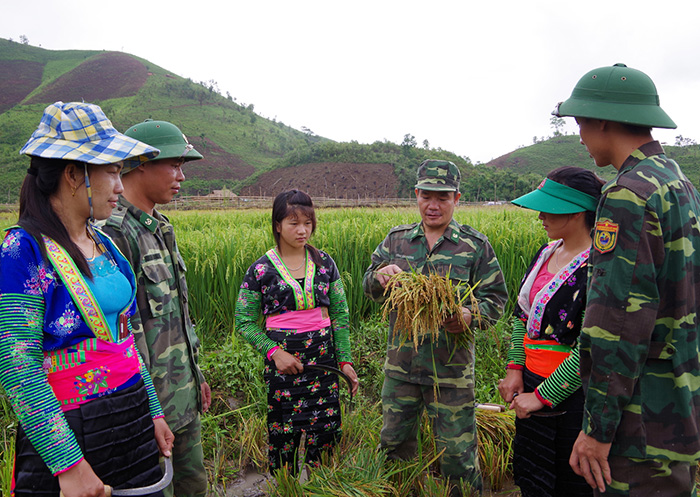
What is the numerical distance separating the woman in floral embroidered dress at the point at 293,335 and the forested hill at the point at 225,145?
3060 cm

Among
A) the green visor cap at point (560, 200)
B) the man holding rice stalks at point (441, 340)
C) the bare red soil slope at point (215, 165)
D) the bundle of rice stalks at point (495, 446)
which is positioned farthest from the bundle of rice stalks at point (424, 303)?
the bare red soil slope at point (215, 165)

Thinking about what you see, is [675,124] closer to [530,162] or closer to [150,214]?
Result: [150,214]

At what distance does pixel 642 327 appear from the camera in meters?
1.34

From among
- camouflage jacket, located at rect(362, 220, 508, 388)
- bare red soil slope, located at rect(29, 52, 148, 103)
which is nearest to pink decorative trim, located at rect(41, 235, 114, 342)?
camouflage jacket, located at rect(362, 220, 508, 388)

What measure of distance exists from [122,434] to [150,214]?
1.10 m

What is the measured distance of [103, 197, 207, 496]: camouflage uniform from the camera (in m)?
1.96

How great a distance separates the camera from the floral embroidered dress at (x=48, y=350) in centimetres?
127

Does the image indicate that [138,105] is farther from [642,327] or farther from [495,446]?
[642,327]

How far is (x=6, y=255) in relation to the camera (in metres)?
1.30

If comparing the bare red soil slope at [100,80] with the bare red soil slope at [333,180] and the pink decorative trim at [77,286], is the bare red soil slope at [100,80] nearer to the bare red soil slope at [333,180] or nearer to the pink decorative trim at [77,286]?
the bare red soil slope at [333,180]

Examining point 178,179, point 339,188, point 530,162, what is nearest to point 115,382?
point 178,179

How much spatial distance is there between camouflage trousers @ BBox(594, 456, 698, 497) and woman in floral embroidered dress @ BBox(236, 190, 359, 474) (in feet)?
4.97

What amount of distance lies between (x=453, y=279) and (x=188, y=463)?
5.74ft

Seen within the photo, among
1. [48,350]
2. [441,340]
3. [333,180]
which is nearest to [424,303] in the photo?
[441,340]
